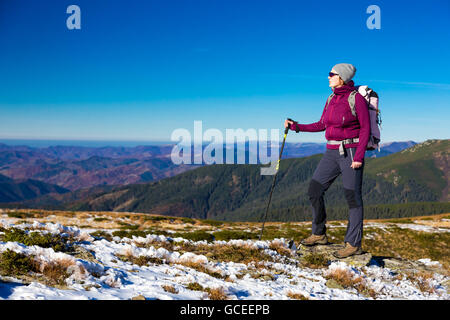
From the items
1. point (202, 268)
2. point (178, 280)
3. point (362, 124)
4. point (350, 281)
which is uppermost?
point (362, 124)

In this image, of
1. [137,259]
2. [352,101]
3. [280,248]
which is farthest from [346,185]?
[137,259]

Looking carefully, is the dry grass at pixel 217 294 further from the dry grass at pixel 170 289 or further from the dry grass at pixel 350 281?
the dry grass at pixel 350 281

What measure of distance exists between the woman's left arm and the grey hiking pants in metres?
0.38

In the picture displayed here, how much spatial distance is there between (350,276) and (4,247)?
340 inches

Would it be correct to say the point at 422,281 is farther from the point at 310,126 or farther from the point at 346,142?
the point at 310,126

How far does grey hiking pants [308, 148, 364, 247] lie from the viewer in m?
9.25

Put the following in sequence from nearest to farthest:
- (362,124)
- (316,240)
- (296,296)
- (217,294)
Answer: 1. (217,294)
2. (296,296)
3. (362,124)
4. (316,240)

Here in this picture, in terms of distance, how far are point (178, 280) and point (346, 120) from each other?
21.4ft

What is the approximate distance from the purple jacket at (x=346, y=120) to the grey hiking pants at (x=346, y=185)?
1.29ft

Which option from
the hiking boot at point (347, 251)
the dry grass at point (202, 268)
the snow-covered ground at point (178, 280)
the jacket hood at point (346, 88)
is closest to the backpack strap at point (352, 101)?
the jacket hood at point (346, 88)

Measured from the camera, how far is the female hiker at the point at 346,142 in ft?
28.9

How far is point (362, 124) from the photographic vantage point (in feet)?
28.8

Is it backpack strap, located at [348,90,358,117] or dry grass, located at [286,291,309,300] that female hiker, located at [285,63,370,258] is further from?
dry grass, located at [286,291,309,300]

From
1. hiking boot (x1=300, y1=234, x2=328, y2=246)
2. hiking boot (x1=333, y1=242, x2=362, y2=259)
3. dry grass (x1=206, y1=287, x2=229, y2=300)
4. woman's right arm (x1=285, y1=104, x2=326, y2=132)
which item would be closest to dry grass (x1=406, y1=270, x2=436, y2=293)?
hiking boot (x1=333, y1=242, x2=362, y2=259)
